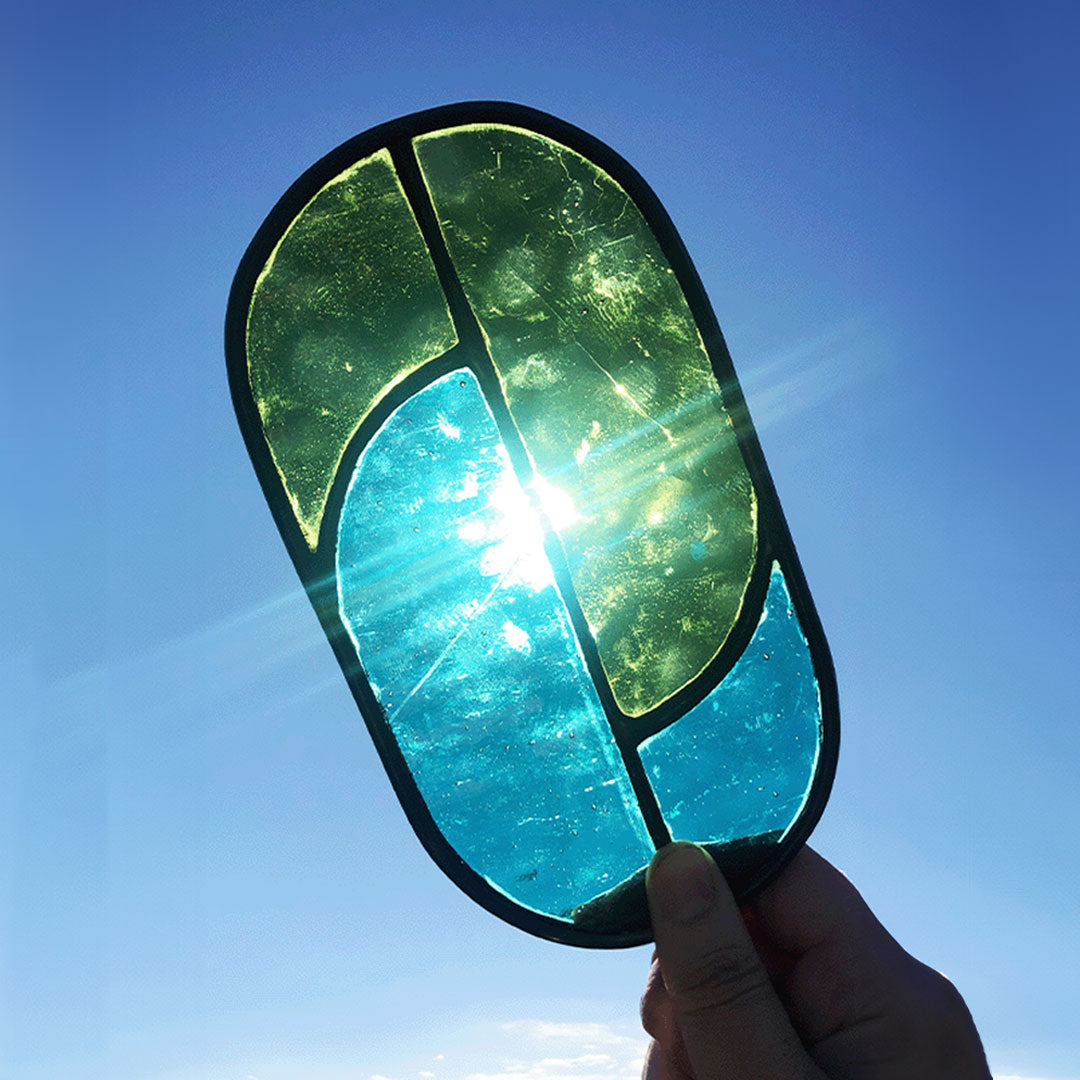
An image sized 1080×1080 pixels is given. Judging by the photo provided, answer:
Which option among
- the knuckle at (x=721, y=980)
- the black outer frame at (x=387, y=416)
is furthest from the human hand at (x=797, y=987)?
the black outer frame at (x=387, y=416)

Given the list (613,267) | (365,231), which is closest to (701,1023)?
(613,267)

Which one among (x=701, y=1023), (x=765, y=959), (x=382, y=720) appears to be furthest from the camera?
(x=765, y=959)

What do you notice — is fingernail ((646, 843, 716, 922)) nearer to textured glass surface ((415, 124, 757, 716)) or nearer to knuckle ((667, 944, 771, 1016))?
knuckle ((667, 944, 771, 1016))

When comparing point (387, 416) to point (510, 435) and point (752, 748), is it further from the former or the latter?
point (752, 748)

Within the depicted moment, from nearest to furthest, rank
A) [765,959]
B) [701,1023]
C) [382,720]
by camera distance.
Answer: [701,1023] < [382,720] < [765,959]

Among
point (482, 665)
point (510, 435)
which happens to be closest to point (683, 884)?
point (482, 665)

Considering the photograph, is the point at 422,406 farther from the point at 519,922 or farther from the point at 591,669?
the point at 519,922

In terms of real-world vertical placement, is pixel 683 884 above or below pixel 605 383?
below
